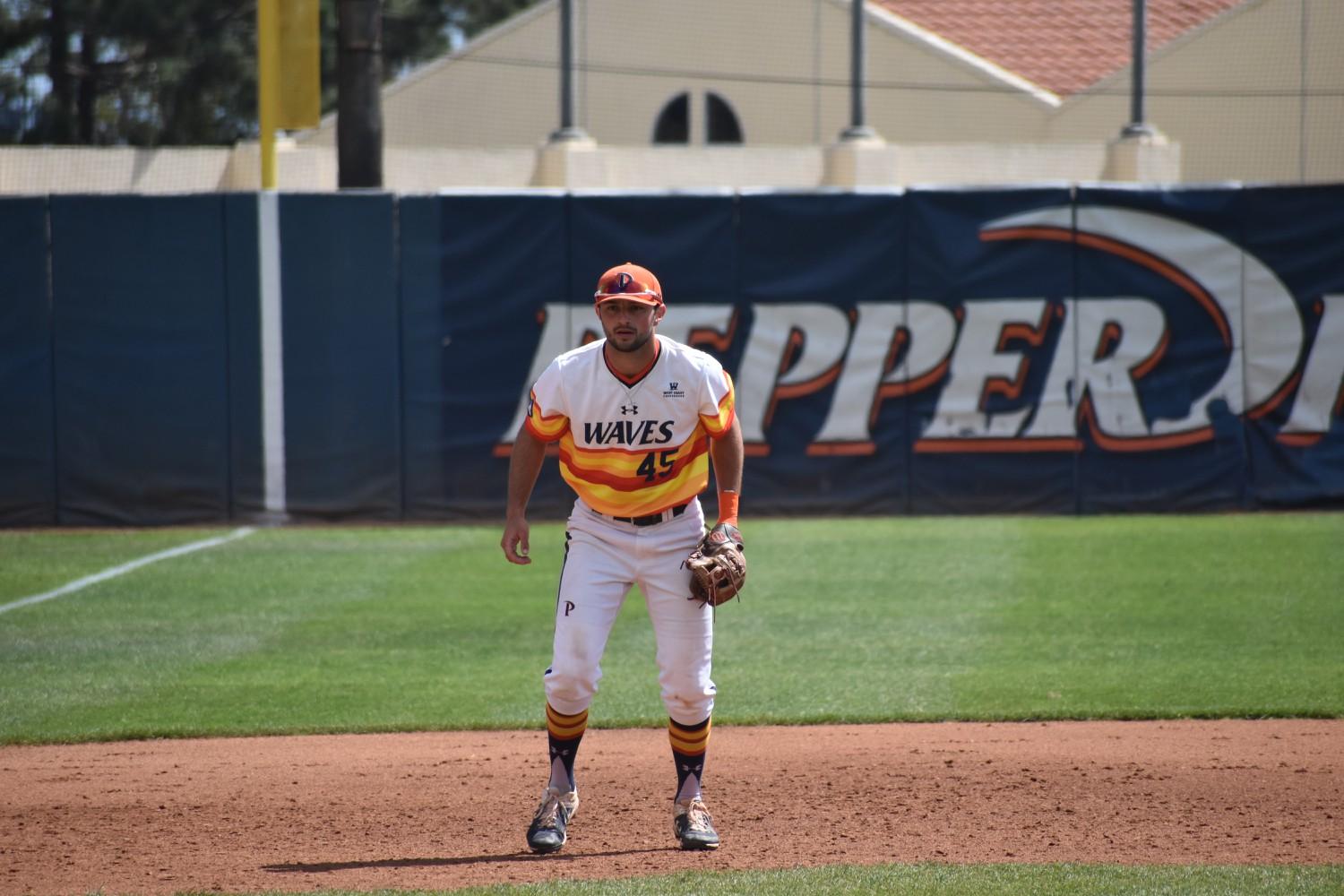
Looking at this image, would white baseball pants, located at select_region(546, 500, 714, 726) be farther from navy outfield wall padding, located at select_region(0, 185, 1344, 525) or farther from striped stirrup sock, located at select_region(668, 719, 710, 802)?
navy outfield wall padding, located at select_region(0, 185, 1344, 525)

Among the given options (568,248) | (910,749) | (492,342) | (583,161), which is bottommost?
(910,749)

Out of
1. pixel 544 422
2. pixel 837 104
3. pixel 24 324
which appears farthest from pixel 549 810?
pixel 837 104

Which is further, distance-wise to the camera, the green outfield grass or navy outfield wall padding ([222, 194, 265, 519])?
navy outfield wall padding ([222, 194, 265, 519])

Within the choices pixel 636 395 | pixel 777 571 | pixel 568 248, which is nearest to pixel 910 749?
pixel 636 395

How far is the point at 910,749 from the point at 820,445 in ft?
22.8

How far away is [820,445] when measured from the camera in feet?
44.3

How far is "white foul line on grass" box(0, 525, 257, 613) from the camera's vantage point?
9922 millimetres

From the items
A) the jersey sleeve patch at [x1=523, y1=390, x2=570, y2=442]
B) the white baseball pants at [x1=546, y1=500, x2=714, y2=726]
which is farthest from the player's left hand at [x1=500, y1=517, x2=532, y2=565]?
the jersey sleeve patch at [x1=523, y1=390, x2=570, y2=442]

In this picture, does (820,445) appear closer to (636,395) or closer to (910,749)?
(910,749)

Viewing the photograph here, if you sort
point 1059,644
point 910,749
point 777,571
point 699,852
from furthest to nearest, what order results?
point 777,571 < point 1059,644 < point 910,749 < point 699,852

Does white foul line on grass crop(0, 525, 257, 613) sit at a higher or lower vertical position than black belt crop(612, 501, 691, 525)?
lower

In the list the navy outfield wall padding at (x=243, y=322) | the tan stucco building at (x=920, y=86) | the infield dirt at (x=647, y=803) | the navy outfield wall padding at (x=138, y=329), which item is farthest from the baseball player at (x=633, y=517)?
the tan stucco building at (x=920, y=86)

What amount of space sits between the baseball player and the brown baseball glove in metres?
0.08

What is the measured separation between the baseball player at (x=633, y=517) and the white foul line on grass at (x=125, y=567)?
589 centimetres
